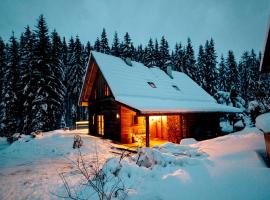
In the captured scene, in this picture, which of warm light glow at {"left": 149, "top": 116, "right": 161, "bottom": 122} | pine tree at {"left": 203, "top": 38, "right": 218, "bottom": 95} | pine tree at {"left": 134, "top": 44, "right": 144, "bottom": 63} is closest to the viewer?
warm light glow at {"left": 149, "top": 116, "right": 161, "bottom": 122}

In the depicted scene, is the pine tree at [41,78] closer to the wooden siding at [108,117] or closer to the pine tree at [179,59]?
the wooden siding at [108,117]

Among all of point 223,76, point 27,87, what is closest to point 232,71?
point 223,76

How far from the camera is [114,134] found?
15.5m

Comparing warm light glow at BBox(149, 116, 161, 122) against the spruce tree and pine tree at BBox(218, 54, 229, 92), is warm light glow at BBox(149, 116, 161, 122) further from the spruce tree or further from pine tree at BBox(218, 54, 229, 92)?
pine tree at BBox(218, 54, 229, 92)

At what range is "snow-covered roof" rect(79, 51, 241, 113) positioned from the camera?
13.8 m

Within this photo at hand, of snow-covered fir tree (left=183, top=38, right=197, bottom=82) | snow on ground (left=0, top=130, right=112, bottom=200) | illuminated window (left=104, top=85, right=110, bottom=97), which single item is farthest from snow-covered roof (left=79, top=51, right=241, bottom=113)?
snow-covered fir tree (left=183, top=38, right=197, bottom=82)

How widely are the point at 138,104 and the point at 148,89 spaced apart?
14.9 feet

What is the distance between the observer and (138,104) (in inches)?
505

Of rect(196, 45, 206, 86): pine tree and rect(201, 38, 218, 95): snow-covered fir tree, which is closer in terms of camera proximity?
rect(201, 38, 218, 95): snow-covered fir tree

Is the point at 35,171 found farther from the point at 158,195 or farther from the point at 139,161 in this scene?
the point at 158,195

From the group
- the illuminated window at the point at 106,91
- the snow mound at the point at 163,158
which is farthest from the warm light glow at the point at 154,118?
the snow mound at the point at 163,158

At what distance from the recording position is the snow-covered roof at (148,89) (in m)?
13.8

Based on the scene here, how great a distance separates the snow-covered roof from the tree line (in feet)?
11.4

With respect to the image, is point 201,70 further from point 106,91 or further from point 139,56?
point 106,91
